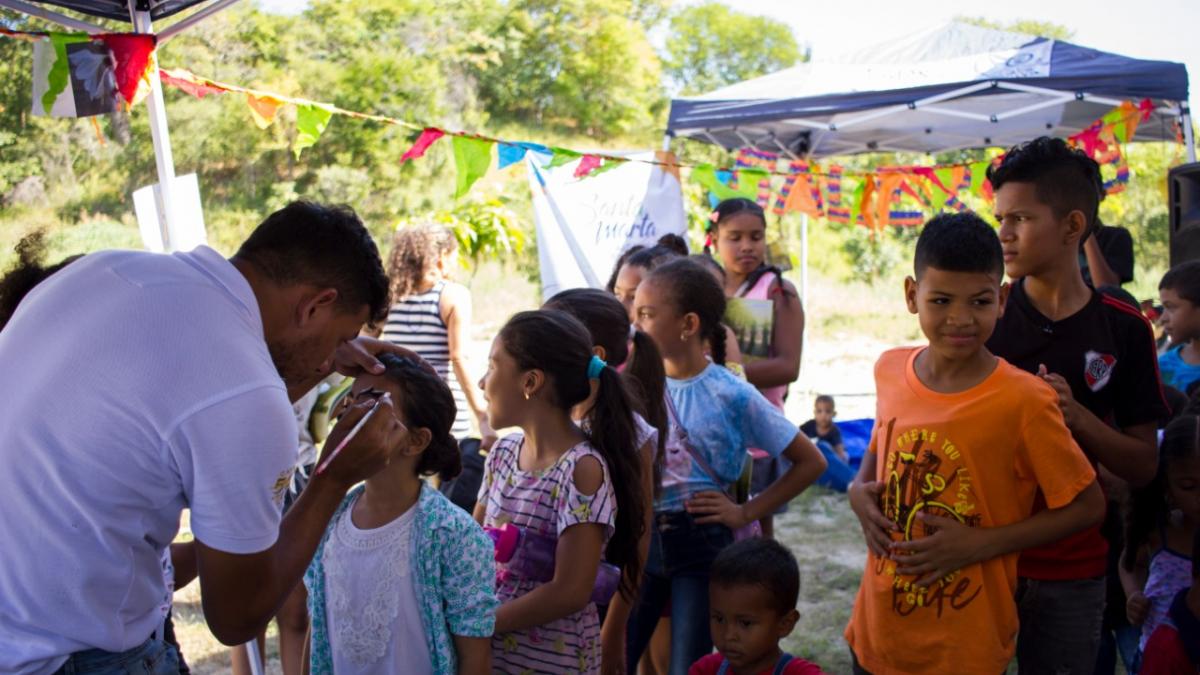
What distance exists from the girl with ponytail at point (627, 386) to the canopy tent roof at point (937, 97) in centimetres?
488

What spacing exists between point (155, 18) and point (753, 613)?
320 centimetres

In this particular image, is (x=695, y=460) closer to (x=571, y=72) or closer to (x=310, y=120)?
(x=310, y=120)

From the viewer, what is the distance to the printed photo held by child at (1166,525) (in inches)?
106

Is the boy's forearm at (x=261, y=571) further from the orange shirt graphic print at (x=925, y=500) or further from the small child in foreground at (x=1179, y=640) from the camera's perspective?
the small child in foreground at (x=1179, y=640)

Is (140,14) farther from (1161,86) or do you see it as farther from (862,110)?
(1161,86)

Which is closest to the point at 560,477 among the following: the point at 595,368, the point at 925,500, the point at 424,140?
the point at 595,368

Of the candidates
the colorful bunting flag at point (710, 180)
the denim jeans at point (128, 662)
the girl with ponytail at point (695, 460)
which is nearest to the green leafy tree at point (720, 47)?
the colorful bunting flag at point (710, 180)

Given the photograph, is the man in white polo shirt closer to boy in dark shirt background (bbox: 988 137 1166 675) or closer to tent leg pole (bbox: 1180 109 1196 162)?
boy in dark shirt background (bbox: 988 137 1166 675)

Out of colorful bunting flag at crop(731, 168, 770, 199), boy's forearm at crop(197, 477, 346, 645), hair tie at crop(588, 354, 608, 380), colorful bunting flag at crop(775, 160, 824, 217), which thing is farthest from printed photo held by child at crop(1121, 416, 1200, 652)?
colorful bunting flag at crop(775, 160, 824, 217)

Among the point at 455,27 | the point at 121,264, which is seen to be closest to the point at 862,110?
the point at 121,264

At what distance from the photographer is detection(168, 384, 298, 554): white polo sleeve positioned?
62.5 inches

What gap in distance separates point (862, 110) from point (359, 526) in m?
5.90

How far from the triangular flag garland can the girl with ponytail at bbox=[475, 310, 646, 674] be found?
82.8 inches

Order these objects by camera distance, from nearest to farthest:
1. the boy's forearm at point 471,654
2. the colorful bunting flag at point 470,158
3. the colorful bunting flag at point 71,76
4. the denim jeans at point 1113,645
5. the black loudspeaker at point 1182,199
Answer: the boy's forearm at point 471,654 → the denim jeans at point 1113,645 → the colorful bunting flag at point 71,76 → the black loudspeaker at point 1182,199 → the colorful bunting flag at point 470,158
